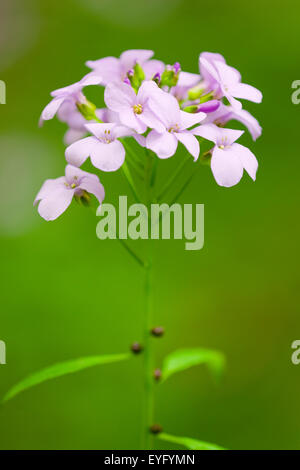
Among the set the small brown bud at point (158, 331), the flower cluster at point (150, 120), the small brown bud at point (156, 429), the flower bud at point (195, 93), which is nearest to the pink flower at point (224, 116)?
the flower cluster at point (150, 120)

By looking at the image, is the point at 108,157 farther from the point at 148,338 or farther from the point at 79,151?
the point at 148,338

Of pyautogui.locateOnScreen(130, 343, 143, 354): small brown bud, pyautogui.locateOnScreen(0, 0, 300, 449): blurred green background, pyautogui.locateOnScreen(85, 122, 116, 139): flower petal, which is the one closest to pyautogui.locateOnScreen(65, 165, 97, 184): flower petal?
pyautogui.locateOnScreen(85, 122, 116, 139): flower petal

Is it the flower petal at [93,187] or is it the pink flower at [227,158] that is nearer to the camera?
the pink flower at [227,158]

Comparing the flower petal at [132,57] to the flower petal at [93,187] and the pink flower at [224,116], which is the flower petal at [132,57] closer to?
the pink flower at [224,116]

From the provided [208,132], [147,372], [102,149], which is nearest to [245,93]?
[208,132]

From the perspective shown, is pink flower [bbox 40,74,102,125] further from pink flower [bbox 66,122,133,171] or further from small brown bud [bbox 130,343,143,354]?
small brown bud [bbox 130,343,143,354]

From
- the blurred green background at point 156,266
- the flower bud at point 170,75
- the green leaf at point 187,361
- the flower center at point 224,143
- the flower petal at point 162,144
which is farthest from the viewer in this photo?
the blurred green background at point 156,266

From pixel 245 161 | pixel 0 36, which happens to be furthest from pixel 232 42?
pixel 245 161
